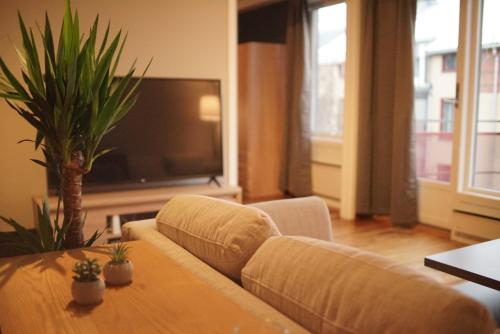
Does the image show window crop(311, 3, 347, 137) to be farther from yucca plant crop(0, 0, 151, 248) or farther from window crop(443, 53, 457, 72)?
A: yucca plant crop(0, 0, 151, 248)

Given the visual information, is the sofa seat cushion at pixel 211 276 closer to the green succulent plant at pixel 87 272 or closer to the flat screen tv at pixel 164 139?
the green succulent plant at pixel 87 272

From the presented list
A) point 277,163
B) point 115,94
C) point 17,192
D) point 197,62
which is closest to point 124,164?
point 17,192

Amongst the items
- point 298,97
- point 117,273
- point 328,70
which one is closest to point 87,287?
point 117,273

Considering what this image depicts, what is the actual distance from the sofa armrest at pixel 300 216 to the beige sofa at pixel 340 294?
0.77m

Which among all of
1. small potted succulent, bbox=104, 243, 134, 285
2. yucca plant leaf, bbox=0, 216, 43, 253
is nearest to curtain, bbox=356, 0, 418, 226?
yucca plant leaf, bbox=0, 216, 43, 253

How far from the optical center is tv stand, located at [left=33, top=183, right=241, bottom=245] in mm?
3523

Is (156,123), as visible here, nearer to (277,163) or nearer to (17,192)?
(17,192)

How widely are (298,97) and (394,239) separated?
219cm

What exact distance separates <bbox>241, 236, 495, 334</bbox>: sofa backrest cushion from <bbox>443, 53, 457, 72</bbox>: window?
3575 millimetres

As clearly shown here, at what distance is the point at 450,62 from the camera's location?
4.27 metres

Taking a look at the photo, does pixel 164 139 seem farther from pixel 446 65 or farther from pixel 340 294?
pixel 340 294

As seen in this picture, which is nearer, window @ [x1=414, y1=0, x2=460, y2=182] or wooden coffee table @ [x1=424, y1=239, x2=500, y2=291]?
wooden coffee table @ [x1=424, y1=239, x2=500, y2=291]

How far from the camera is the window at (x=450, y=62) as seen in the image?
13.9ft

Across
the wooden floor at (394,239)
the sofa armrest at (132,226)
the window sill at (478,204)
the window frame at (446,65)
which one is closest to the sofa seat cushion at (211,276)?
the sofa armrest at (132,226)
